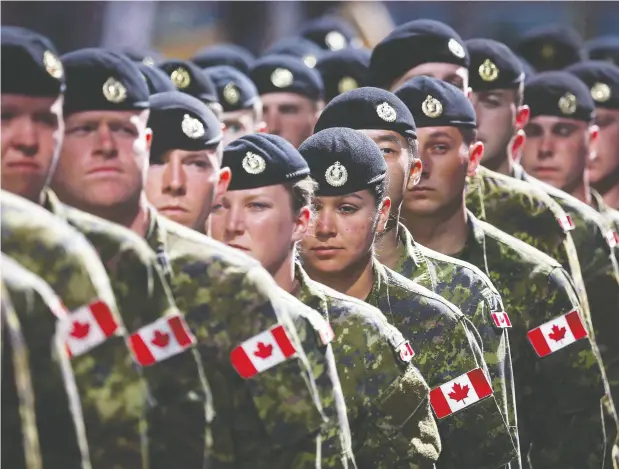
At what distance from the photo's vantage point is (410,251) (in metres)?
11.0

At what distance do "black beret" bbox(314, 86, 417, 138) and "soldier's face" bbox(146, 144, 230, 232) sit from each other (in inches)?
65.7

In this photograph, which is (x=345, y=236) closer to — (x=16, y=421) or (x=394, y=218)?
(x=394, y=218)

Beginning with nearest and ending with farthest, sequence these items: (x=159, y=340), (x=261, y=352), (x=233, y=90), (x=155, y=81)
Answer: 1. (x=159, y=340)
2. (x=261, y=352)
3. (x=155, y=81)
4. (x=233, y=90)

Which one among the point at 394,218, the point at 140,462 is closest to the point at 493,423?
the point at 394,218

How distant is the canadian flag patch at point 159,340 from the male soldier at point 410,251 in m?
2.37

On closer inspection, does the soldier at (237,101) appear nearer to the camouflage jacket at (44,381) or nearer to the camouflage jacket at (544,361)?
the camouflage jacket at (544,361)

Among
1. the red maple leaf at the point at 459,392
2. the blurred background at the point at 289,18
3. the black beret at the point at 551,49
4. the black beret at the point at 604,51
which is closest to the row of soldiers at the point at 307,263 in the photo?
the red maple leaf at the point at 459,392

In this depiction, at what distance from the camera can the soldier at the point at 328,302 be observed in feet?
30.7

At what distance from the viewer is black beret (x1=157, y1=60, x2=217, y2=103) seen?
11.8m

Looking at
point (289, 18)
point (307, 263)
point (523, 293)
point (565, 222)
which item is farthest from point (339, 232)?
point (289, 18)

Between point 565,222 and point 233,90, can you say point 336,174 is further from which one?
point 233,90

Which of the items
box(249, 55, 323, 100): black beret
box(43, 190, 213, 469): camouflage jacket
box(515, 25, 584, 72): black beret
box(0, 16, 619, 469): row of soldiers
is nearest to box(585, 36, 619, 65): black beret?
box(515, 25, 584, 72): black beret

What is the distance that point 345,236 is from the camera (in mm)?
9922

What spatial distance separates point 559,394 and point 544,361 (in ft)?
0.73
